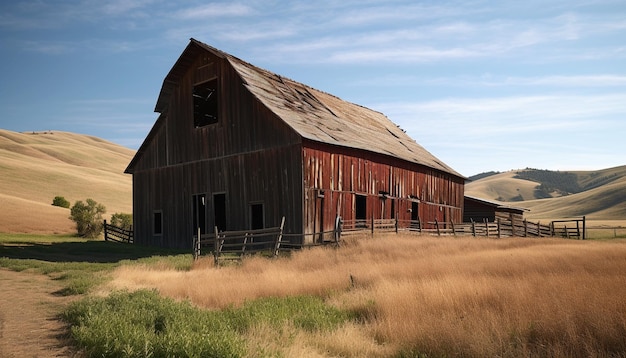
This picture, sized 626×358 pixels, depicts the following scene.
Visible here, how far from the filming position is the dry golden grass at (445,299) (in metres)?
6.22

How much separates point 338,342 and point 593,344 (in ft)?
10.3

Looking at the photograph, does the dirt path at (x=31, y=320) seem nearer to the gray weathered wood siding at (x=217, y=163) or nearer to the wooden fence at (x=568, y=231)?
the gray weathered wood siding at (x=217, y=163)

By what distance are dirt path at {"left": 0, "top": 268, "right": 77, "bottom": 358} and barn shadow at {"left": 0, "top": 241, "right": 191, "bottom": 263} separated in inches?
262

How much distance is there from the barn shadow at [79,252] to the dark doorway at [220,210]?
1927 mm

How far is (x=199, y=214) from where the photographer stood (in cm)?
2462

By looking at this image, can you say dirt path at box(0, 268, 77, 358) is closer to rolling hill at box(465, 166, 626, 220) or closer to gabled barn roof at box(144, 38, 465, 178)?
gabled barn roof at box(144, 38, 465, 178)

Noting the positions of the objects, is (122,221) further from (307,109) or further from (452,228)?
(452,228)

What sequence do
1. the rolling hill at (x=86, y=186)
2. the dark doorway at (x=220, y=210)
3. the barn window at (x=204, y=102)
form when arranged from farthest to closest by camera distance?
the rolling hill at (x=86, y=186), the barn window at (x=204, y=102), the dark doorway at (x=220, y=210)

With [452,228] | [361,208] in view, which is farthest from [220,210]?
[452,228]

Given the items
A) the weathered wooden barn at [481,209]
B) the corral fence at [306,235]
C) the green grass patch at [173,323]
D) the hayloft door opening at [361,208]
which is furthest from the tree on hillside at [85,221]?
the weathered wooden barn at [481,209]

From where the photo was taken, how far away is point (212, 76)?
23766 millimetres

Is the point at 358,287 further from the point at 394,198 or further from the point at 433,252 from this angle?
the point at 394,198

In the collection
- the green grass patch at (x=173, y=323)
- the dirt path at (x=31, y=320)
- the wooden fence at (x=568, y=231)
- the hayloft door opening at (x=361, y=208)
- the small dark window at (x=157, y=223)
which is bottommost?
the wooden fence at (x=568, y=231)

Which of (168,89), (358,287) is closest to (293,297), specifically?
(358,287)
